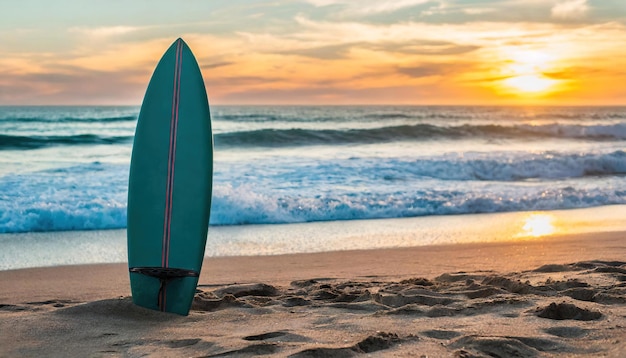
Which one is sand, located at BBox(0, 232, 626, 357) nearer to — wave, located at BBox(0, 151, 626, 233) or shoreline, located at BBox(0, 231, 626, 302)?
shoreline, located at BBox(0, 231, 626, 302)

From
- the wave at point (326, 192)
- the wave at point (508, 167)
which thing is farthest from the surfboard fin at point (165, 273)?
the wave at point (508, 167)

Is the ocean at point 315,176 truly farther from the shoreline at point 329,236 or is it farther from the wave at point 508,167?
the shoreline at point 329,236

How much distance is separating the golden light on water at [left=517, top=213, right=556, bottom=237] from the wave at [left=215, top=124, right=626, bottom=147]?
510 inches

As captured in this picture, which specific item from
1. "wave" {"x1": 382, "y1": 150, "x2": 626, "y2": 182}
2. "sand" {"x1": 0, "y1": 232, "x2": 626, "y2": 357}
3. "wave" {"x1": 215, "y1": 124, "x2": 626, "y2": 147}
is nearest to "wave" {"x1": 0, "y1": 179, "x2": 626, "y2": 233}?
"sand" {"x1": 0, "y1": 232, "x2": 626, "y2": 357}

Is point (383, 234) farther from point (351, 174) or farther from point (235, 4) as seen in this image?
point (235, 4)

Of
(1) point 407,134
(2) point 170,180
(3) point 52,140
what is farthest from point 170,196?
(1) point 407,134

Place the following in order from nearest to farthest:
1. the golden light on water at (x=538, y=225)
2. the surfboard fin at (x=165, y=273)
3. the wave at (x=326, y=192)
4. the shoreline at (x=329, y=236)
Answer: the surfboard fin at (x=165, y=273), the shoreline at (x=329, y=236), the golden light on water at (x=538, y=225), the wave at (x=326, y=192)

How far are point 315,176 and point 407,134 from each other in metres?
14.1

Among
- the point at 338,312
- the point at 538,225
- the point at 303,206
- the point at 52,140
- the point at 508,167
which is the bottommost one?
the point at 538,225

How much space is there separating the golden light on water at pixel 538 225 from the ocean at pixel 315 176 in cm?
60

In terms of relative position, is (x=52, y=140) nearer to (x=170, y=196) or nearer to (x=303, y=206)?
(x=303, y=206)

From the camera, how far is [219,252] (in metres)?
5.94

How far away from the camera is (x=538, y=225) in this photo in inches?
297

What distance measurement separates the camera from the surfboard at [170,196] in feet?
12.0
